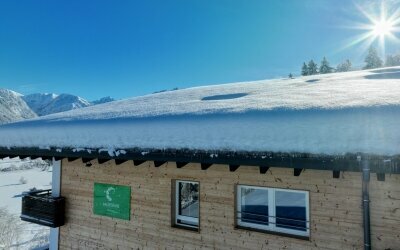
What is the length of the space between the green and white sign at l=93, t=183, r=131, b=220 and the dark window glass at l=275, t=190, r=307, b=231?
2.87 m

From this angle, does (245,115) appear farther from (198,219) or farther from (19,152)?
(19,152)

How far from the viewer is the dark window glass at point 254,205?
5.02 m

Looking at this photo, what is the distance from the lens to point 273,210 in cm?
492

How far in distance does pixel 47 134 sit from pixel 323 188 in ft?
15.5

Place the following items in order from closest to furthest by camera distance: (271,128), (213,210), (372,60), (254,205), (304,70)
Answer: (271,128), (254,205), (213,210), (372,60), (304,70)

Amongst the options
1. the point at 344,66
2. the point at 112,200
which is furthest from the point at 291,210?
the point at 344,66

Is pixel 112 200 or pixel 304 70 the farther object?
pixel 304 70

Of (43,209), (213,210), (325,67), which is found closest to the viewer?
(213,210)

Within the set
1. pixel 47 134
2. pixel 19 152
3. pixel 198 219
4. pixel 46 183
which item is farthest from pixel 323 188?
pixel 46 183

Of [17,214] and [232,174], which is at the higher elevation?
[232,174]

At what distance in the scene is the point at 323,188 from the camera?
4434mm

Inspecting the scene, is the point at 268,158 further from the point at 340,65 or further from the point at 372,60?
the point at 340,65

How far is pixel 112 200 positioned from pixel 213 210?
2.25 metres

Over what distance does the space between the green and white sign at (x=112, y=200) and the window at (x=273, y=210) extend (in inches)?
90.0
